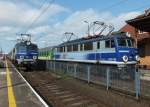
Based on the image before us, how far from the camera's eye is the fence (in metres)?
15.1

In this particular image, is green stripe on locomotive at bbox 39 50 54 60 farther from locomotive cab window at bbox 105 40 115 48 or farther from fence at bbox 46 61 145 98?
fence at bbox 46 61 145 98

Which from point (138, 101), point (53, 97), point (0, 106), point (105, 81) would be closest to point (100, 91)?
point (105, 81)

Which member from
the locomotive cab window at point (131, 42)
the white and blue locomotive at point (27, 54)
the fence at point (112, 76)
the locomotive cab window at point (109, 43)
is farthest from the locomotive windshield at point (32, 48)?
the locomotive cab window at point (131, 42)

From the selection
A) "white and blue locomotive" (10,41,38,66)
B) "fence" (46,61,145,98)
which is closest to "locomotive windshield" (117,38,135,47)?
"fence" (46,61,145,98)

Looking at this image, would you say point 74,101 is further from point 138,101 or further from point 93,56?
point 93,56

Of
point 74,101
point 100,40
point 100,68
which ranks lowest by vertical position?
point 74,101

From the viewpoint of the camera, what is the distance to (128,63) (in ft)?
85.6

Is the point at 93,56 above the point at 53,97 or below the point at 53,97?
above

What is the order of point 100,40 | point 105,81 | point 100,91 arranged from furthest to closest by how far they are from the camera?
point 100,40, point 105,81, point 100,91

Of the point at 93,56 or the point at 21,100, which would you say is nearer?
the point at 21,100

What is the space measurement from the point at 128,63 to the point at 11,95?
39.9 feet

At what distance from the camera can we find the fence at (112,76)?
594 inches

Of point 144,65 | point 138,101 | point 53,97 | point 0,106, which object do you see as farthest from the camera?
point 144,65

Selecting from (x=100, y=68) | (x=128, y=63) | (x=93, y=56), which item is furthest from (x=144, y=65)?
(x=100, y=68)
